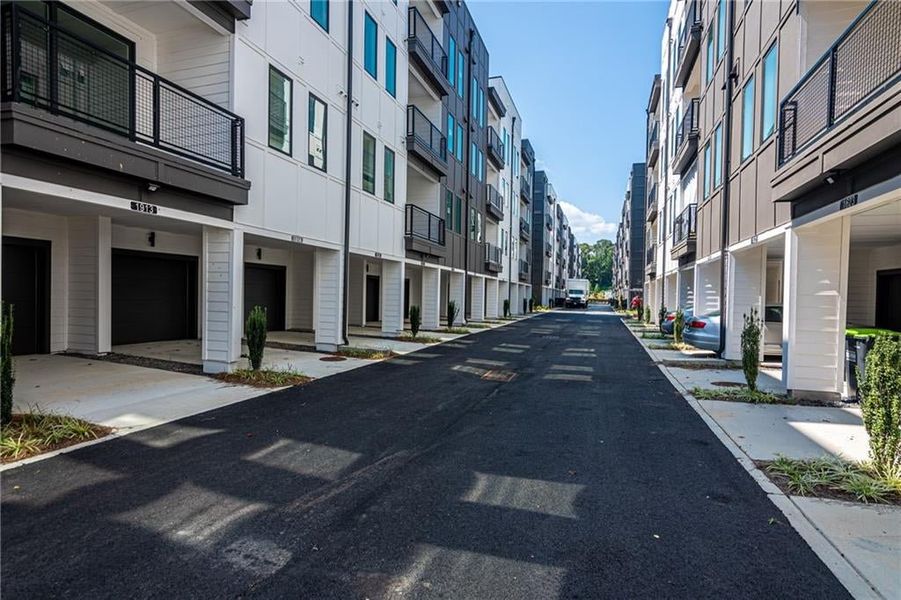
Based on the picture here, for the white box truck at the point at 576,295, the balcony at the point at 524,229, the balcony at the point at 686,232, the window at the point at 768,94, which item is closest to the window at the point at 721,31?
the window at the point at 768,94

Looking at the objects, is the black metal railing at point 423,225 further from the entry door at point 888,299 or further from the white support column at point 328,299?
the entry door at point 888,299

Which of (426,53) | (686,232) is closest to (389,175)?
(426,53)

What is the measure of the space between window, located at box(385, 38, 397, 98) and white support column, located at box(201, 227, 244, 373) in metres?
9.36

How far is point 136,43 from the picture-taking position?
940 centimetres

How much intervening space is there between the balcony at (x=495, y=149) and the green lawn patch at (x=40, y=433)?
27.8 metres

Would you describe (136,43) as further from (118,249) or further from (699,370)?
(699,370)

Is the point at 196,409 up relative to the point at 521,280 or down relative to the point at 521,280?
down

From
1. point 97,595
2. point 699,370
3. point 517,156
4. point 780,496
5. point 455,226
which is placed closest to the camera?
point 97,595

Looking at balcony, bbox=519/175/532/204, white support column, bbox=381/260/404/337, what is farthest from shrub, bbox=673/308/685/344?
balcony, bbox=519/175/532/204

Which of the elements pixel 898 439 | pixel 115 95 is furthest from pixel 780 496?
pixel 115 95

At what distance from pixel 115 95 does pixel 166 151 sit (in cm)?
226

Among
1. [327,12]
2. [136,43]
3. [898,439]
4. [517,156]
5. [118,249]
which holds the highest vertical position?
[517,156]

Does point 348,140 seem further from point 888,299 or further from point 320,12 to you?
point 888,299

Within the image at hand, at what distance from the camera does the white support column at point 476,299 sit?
28.5m
